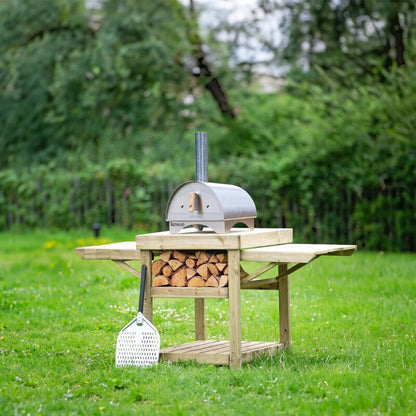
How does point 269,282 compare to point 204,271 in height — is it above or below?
below

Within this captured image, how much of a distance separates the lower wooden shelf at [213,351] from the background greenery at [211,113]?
27.4 ft

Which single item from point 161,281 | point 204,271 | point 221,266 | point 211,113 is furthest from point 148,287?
point 211,113

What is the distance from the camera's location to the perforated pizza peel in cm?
633

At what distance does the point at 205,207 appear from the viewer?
6461mm

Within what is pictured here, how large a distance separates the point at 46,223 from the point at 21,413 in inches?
566

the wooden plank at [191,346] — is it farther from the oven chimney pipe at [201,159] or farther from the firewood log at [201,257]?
the oven chimney pipe at [201,159]

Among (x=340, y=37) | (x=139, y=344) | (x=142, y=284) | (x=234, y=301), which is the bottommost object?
(x=139, y=344)

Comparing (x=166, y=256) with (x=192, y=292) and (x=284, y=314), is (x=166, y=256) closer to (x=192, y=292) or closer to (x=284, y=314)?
(x=192, y=292)

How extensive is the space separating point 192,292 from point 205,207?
2.25 ft

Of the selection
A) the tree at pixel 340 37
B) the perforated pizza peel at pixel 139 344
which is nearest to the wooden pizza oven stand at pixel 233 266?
the perforated pizza peel at pixel 139 344

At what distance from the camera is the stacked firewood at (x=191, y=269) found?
6418 millimetres

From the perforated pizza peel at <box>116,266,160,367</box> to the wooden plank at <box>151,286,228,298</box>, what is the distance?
24cm

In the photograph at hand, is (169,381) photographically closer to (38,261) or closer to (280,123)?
(38,261)

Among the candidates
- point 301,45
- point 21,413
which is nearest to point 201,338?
point 21,413
